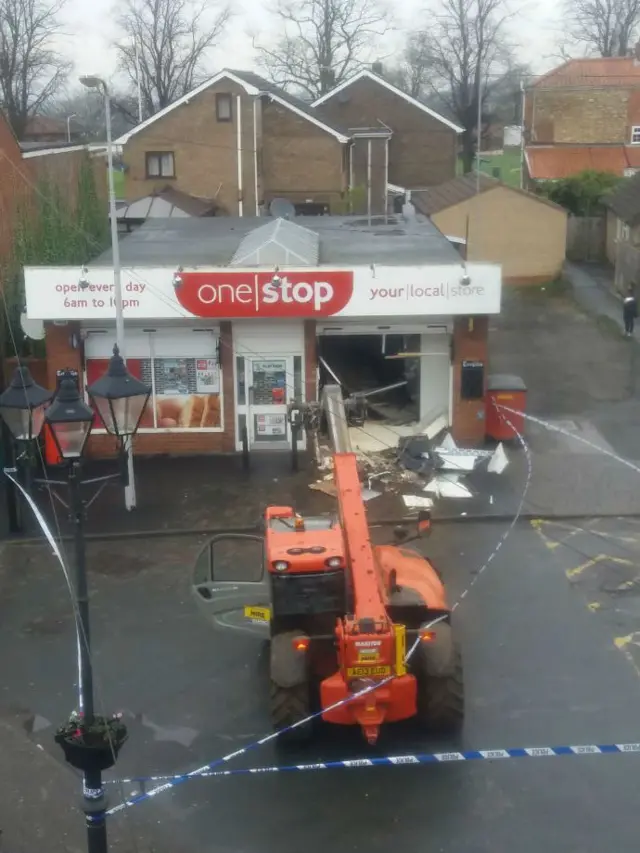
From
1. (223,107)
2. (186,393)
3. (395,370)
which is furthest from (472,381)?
(223,107)

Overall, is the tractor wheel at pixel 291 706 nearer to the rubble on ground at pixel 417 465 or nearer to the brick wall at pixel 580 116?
the rubble on ground at pixel 417 465

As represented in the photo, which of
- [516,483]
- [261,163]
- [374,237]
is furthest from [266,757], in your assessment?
[261,163]

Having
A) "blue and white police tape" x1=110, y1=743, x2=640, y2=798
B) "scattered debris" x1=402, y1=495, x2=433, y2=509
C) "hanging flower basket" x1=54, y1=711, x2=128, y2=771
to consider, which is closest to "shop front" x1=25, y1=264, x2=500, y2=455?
"scattered debris" x1=402, y1=495, x2=433, y2=509

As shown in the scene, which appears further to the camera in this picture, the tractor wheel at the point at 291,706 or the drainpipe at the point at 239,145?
the drainpipe at the point at 239,145

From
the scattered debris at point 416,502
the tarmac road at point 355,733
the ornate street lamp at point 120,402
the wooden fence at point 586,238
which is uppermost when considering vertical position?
the ornate street lamp at point 120,402

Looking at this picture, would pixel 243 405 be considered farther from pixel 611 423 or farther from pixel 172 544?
pixel 611 423

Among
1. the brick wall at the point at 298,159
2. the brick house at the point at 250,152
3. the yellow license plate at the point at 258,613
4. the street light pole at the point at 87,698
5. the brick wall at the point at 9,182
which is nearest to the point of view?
the street light pole at the point at 87,698

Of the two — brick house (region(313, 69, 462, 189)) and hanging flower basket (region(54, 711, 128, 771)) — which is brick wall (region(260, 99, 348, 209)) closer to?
brick house (region(313, 69, 462, 189))

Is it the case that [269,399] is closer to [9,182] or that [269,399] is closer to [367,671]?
[9,182]

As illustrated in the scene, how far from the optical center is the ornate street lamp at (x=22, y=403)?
363 inches

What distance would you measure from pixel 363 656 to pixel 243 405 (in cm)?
1080

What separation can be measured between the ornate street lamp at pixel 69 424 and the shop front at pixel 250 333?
1093 centimetres

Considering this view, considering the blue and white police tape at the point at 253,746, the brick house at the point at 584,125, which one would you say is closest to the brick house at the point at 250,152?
the brick house at the point at 584,125

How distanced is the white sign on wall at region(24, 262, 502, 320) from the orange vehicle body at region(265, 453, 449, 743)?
7607 millimetres
